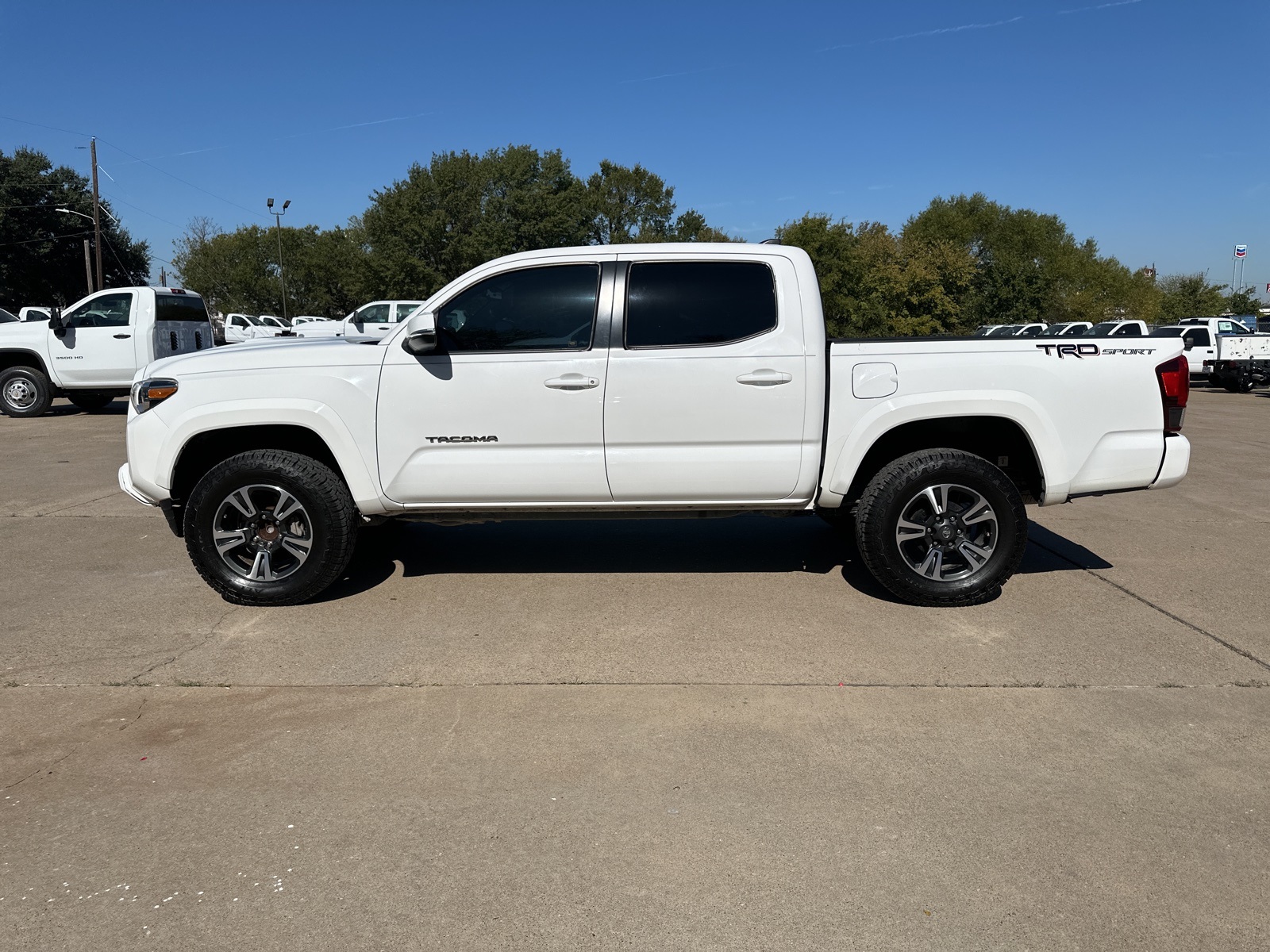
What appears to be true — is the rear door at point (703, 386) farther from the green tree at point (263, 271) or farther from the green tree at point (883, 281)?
the green tree at point (263, 271)

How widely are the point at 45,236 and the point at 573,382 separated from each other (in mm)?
58778

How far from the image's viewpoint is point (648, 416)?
200 inches

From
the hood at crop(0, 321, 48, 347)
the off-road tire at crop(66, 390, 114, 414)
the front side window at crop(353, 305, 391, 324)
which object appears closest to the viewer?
the hood at crop(0, 321, 48, 347)

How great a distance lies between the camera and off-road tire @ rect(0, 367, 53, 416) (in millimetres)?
15805

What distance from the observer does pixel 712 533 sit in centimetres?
709

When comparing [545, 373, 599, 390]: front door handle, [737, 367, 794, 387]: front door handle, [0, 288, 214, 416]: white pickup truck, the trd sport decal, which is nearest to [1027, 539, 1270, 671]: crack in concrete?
the trd sport decal

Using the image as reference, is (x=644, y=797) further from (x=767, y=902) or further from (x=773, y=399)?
(x=773, y=399)

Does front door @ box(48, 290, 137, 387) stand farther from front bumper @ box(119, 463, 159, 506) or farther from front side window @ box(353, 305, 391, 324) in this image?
front side window @ box(353, 305, 391, 324)

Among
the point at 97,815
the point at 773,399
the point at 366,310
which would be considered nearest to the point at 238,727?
the point at 97,815

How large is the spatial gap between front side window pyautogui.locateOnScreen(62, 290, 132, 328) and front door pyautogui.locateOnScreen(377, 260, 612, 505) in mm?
12513

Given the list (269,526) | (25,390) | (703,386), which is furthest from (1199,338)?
(25,390)

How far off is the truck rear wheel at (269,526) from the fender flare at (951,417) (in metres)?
2.69

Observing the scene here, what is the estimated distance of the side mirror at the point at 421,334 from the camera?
4.97 m

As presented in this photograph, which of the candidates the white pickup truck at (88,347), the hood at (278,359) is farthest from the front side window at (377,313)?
the hood at (278,359)
